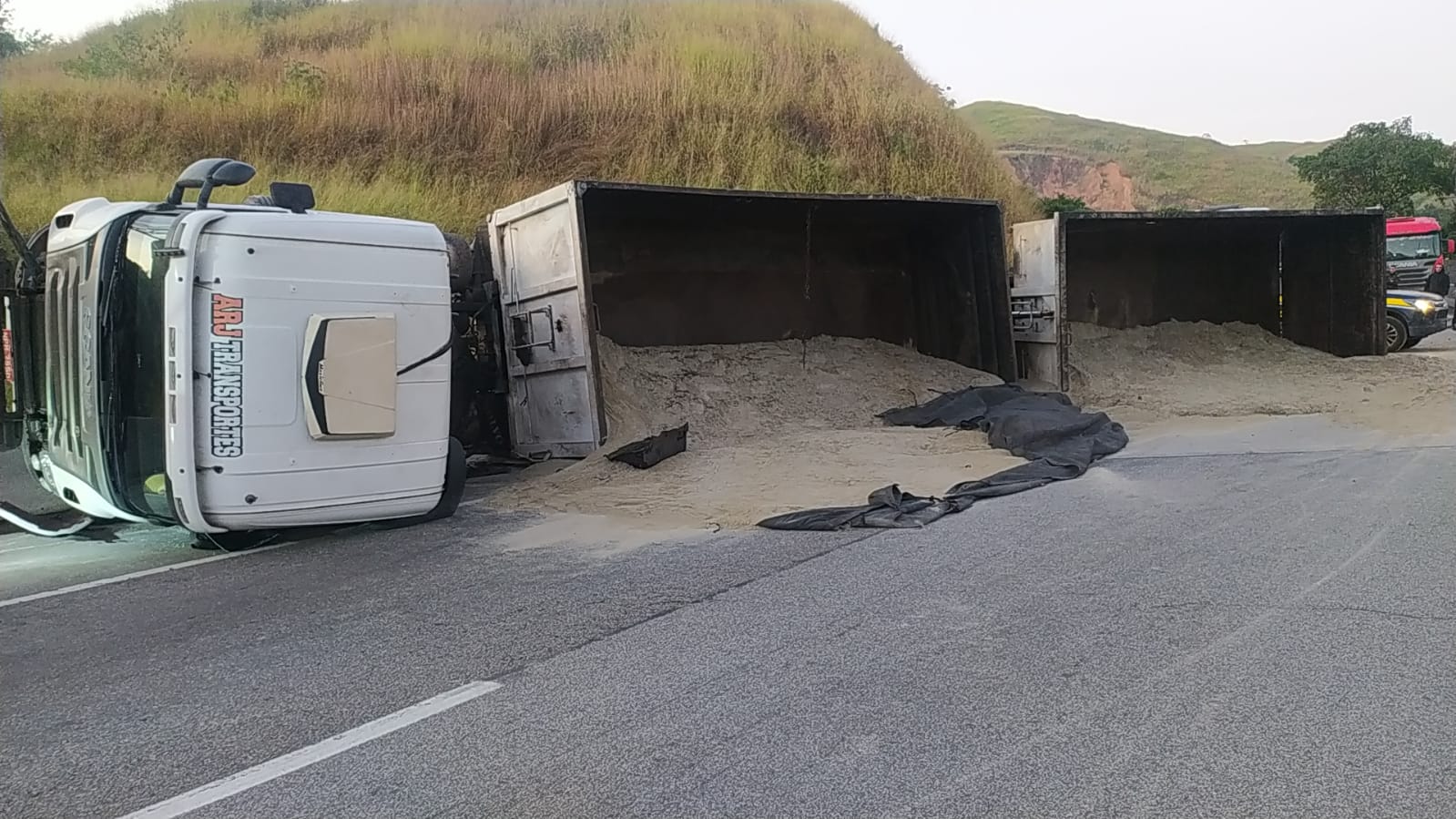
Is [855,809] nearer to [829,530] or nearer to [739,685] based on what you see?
[739,685]

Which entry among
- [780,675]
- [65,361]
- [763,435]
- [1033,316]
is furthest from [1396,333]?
[65,361]

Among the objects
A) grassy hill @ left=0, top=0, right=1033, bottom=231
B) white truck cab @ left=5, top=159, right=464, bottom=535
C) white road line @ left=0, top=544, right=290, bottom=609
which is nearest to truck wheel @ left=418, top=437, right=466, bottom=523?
white truck cab @ left=5, top=159, right=464, bottom=535

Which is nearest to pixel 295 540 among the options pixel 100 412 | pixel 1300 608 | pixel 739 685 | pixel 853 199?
pixel 100 412

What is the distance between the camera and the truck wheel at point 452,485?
21.9ft

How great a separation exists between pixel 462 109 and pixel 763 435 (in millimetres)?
11115

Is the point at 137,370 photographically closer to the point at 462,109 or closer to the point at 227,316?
the point at 227,316

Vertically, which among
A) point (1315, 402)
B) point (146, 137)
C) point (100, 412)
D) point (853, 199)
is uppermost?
point (146, 137)

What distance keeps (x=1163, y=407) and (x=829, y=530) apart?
595cm

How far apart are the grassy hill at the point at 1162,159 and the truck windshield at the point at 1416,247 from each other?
20.4m

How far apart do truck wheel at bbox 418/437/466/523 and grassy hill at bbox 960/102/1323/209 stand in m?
36.1

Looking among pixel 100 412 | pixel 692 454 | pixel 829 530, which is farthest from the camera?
pixel 692 454

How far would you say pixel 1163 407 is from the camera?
10617 mm

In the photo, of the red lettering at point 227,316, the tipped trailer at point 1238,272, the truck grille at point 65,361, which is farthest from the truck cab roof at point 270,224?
the tipped trailer at point 1238,272

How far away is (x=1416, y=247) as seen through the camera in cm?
2072
